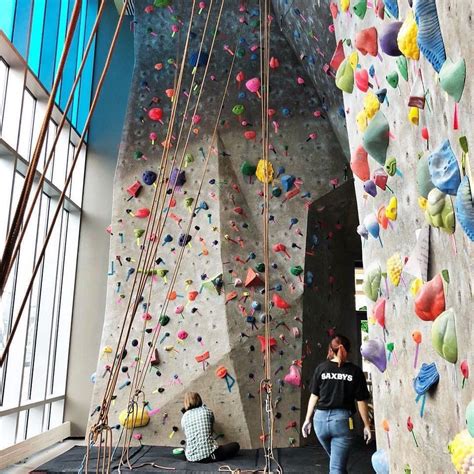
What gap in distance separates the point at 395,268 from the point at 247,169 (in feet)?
13.7

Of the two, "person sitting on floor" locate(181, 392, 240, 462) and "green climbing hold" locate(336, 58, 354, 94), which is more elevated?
"green climbing hold" locate(336, 58, 354, 94)

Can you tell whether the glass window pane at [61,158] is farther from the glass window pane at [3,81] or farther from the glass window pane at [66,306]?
the glass window pane at [3,81]

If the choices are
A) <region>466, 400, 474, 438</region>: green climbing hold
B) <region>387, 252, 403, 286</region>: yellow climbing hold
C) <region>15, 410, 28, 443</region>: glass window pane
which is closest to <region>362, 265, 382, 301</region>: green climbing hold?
<region>387, 252, 403, 286</region>: yellow climbing hold

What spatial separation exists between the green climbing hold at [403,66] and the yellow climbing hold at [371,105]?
27 centimetres

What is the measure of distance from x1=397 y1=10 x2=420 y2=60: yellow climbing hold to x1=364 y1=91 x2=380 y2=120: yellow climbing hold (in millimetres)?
410

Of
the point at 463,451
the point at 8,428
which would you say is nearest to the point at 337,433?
the point at 463,451

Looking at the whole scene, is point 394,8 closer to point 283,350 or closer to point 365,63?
point 365,63

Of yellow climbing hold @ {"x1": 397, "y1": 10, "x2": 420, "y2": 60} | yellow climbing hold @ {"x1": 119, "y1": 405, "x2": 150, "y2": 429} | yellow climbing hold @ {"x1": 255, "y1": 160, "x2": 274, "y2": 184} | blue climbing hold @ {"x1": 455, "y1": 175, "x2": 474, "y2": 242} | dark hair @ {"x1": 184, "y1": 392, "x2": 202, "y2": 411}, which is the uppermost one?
yellow climbing hold @ {"x1": 255, "y1": 160, "x2": 274, "y2": 184}

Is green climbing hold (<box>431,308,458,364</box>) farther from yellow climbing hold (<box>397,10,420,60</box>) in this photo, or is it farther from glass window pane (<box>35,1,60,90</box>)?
glass window pane (<box>35,1,60,90</box>)

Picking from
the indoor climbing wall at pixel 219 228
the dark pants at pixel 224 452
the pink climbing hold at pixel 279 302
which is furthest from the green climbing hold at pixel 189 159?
the dark pants at pixel 224 452

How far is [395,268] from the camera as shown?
6.41ft

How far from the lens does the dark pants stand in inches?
189

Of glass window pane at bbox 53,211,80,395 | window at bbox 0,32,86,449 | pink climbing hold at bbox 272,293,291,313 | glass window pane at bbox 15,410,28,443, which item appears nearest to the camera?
pink climbing hold at bbox 272,293,291,313

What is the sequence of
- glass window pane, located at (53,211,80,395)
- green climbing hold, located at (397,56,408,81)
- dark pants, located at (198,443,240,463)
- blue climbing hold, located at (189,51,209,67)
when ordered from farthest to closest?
1. glass window pane, located at (53,211,80,395)
2. blue climbing hold, located at (189,51,209,67)
3. dark pants, located at (198,443,240,463)
4. green climbing hold, located at (397,56,408,81)
